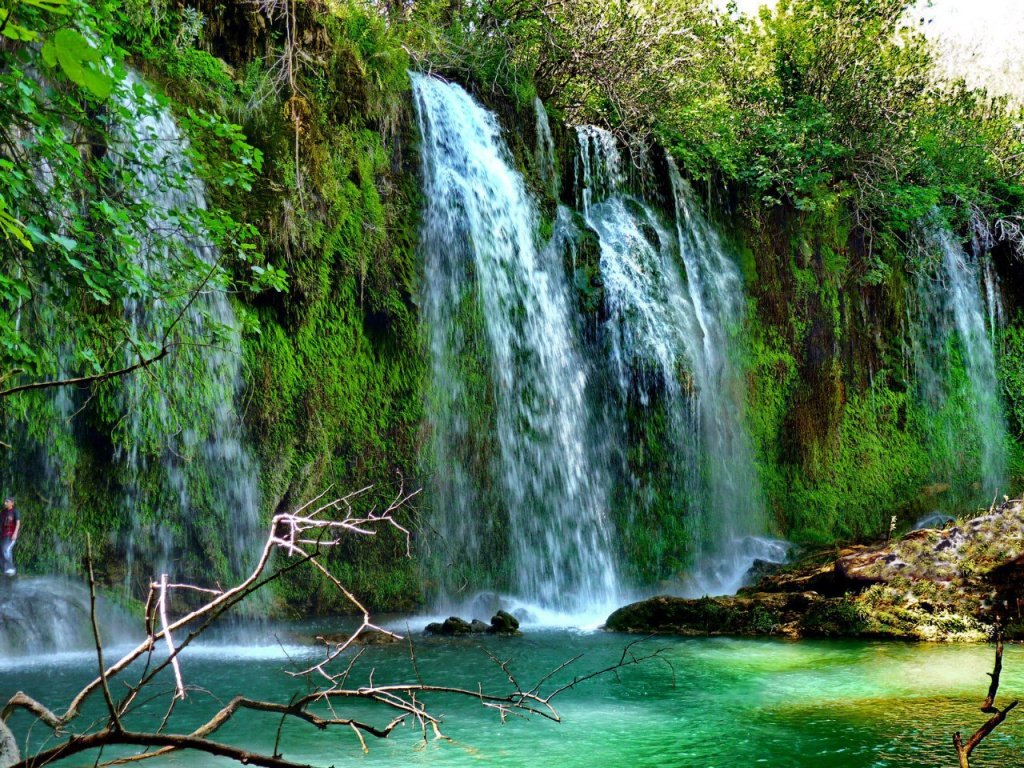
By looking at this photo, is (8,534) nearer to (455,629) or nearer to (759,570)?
(455,629)

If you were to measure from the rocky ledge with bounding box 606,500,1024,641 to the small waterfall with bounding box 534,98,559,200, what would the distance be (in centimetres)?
666

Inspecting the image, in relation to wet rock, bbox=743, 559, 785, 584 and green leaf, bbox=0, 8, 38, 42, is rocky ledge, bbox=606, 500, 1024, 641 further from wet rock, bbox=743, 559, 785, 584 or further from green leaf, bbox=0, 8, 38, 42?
green leaf, bbox=0, 8, 38, 42

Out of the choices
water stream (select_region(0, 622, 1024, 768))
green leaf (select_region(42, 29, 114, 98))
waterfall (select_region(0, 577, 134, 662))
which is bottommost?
water stream (select_region(0, 622, 1024, 768))

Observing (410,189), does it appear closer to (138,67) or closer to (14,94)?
(138,67)

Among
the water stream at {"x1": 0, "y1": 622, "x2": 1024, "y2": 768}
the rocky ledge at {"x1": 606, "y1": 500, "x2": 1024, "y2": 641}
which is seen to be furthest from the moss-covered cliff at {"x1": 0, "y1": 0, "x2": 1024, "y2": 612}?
the rocky ledge at {"x1": 606, "y1": 500, "x2": 1024, "y2": 641}

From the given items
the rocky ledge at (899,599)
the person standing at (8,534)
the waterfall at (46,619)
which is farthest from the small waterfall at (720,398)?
the person standing at (8,534)

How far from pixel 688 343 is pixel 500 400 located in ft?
11.1

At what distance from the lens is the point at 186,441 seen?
30.5ft

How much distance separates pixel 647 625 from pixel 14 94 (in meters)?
7.19

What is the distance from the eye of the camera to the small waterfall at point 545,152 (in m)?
13.2

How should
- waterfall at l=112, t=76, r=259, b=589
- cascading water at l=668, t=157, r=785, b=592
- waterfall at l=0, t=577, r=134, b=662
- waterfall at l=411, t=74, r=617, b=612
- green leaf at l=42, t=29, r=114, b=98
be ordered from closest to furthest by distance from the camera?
green leaf at l=42, t=29, r=114, b=98 → waterfall at l=0, t=577, r=134, b=662 → waterfall at l=112, t=76, r=259, b=589 → waterfall at l=411, t=74, r=617, b=612 → cascading water at l=668, t=157, r=785, b=592

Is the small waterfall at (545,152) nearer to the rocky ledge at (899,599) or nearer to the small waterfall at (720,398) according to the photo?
the small waterfall at (720,398)

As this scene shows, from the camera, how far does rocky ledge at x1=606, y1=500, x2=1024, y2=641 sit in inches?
330

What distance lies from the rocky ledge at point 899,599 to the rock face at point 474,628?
1.09 m
